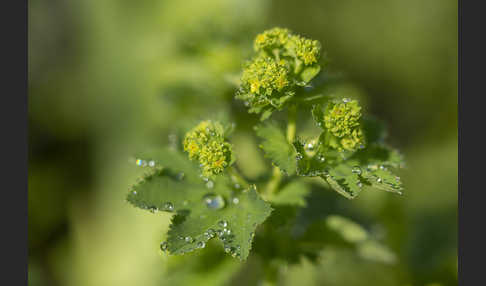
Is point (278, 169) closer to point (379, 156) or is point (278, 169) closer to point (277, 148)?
point (277, 148)

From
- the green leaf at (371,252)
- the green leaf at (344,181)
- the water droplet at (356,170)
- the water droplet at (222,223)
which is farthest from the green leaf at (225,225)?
the green leaf at (371,252)

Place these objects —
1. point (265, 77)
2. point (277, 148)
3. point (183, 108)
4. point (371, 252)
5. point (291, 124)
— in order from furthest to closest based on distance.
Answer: point (183, 108) → point (371, 252) → point (291, 124) → point (277, 148) → point (265, 77)

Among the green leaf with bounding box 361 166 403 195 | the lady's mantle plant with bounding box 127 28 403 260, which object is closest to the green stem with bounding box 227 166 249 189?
the lady's mantle plant with bounding box 127 28 403 260

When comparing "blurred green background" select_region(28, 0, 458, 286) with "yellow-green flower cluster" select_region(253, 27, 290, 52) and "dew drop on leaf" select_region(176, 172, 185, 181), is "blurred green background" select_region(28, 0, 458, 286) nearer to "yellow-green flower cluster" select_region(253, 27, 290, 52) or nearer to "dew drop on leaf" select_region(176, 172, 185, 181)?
"dew drop on leaf" select_region(176, 172, 185, 181)

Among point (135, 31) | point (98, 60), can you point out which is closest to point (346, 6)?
point (135, 31)

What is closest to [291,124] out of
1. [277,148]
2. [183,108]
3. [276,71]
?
[277,148]

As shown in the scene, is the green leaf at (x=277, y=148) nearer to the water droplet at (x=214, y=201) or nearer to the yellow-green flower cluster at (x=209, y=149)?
the yellow-green flower cluster at (x=209, y=149)
